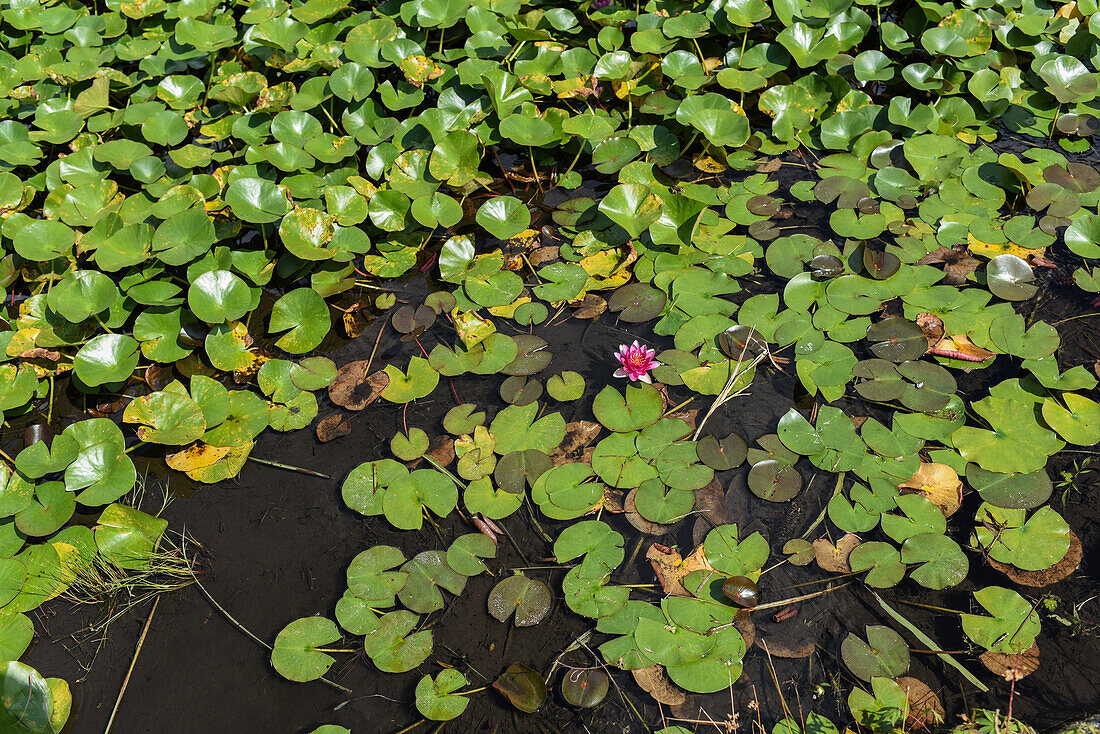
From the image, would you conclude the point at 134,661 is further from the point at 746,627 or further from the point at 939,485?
the point at 939,485

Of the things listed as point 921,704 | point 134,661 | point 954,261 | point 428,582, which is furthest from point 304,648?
point 954,261

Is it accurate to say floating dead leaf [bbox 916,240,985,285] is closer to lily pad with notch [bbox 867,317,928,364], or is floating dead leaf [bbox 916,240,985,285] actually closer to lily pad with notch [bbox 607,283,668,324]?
lily pad with notch [bbox 867,317,928,364]

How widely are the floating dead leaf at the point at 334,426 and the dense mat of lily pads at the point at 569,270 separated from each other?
107 mm

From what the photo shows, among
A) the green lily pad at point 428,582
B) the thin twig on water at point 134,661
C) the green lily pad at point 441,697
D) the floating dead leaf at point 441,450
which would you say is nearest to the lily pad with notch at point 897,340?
the floating dead leaf at point 441,450

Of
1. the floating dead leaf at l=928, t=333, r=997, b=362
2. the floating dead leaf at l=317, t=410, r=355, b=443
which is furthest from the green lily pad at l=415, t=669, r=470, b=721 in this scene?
the floating dead leaf at l=928, t=333, r=997, b=362

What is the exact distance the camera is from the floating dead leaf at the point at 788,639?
2.11 m

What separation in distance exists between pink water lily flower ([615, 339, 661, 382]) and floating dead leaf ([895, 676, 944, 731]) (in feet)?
4.37

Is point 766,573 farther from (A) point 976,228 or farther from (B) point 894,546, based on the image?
(A) point 976,228

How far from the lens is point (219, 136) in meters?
4.03

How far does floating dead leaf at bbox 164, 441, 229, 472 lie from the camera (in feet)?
9.04

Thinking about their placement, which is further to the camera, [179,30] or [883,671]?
[179,30]

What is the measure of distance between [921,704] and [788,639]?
39 centimetres

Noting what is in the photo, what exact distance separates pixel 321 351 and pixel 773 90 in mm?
2829

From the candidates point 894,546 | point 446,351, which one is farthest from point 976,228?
point 446,351
